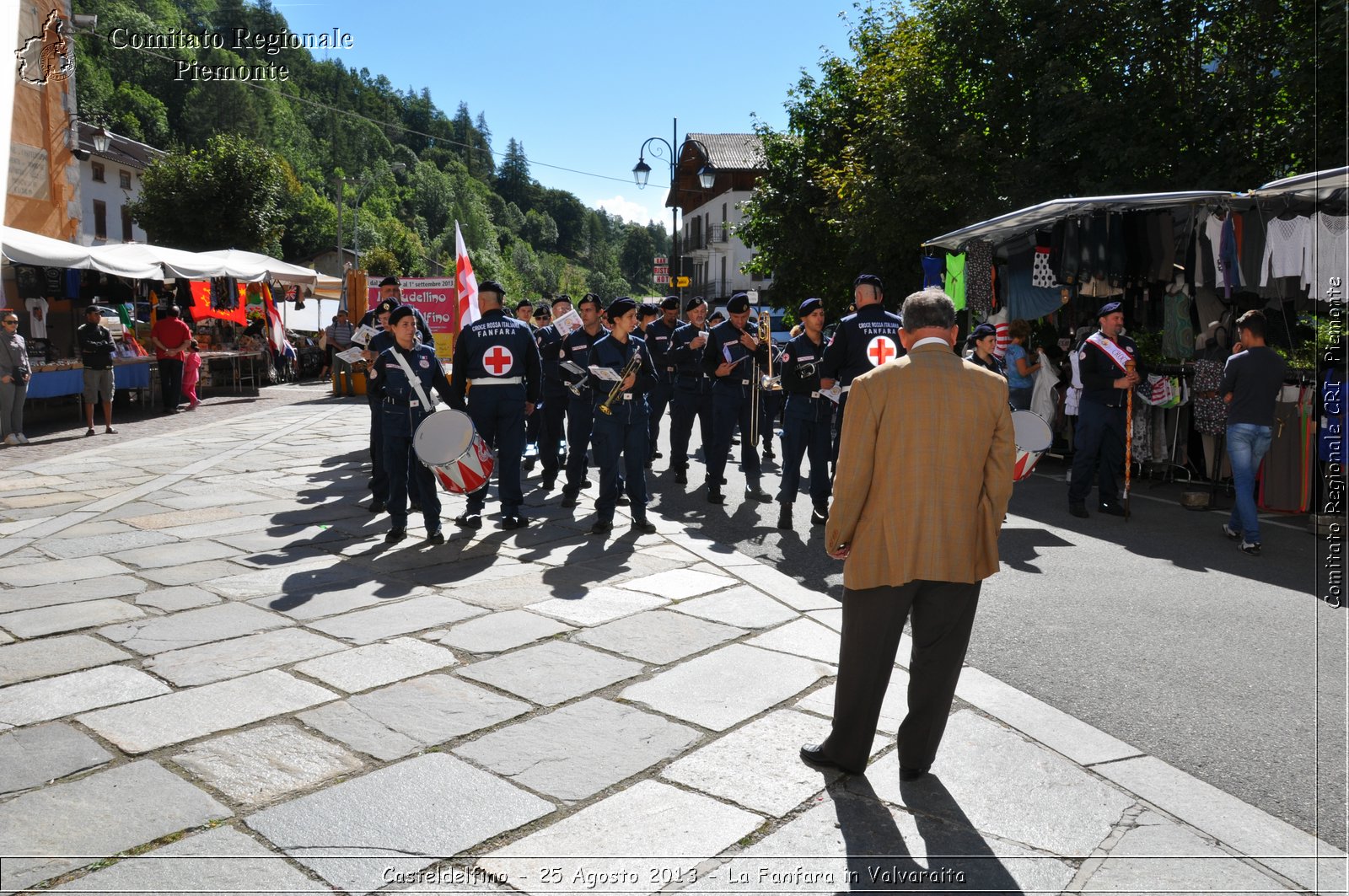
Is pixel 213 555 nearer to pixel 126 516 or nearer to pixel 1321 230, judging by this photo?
pixel 126 516

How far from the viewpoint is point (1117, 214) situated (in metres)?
10.9

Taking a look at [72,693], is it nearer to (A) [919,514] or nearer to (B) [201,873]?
(B) [201,873]

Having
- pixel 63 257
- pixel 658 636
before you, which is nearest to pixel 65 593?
pixel 658 636

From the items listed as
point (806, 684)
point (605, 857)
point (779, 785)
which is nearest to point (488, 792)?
point (605, 857)

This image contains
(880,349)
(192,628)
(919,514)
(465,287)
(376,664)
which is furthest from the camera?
(465,287)

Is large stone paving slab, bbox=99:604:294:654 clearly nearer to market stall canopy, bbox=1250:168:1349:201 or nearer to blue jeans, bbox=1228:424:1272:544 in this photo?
blue jeans, bbox=1228:424:1272:544

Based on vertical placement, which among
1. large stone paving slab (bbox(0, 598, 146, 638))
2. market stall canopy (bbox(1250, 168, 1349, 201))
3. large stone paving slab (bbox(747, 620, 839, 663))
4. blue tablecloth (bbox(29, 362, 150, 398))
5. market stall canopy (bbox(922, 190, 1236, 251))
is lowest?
large stone paving slab (bbox(747, 620, 839, 663))

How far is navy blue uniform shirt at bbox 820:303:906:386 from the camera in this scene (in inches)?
307

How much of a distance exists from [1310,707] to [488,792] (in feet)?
11.9

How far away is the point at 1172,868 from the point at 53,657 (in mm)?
4870

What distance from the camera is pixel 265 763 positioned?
147 inches

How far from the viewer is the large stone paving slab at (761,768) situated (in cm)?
357

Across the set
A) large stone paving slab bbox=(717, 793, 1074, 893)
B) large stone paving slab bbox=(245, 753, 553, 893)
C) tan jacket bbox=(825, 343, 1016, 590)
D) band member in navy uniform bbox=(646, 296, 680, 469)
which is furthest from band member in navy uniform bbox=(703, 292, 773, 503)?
large stone paving slab bbox=(717, 793, 1074, 893)

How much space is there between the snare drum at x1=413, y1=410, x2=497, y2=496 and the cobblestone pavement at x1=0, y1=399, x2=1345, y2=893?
2.68ft
